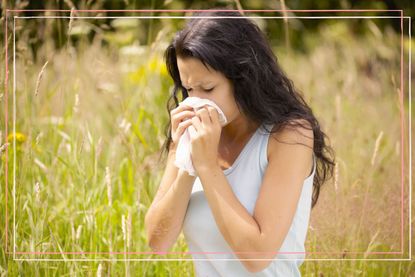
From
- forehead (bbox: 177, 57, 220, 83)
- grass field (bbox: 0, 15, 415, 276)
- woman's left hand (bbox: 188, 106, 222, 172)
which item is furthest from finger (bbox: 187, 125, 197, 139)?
grass field (bbox: 0, 15, 415, 276)

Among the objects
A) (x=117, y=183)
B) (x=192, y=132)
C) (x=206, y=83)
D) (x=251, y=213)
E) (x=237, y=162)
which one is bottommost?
(x=117, y=183)

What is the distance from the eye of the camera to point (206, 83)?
1.63 metres

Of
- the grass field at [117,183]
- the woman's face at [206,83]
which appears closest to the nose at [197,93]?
the woman's face at [206,83]

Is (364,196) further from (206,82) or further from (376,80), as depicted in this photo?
(376,80)

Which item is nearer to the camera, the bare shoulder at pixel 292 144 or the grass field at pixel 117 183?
the bare shoulder at pixel 292 144

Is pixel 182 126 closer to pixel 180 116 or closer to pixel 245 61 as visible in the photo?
pixel 180 116

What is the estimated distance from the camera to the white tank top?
1.68 m

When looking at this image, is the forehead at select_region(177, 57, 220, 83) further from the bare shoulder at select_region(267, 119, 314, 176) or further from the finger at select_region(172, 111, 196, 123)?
the bare shoulder at select_region(267, 119, 314, 176)

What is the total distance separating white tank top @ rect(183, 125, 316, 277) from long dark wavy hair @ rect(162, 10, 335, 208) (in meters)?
0.08

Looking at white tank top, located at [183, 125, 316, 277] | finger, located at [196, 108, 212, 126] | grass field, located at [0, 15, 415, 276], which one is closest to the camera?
finger, located at [196, 108, 212, 126]

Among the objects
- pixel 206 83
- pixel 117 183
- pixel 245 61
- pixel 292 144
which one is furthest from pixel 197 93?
pixel 117 183

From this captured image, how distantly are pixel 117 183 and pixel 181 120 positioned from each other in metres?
1.10

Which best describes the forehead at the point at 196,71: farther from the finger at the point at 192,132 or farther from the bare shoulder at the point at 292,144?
the bare shoulder at the point at 292,144

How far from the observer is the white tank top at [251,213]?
1682 mm
